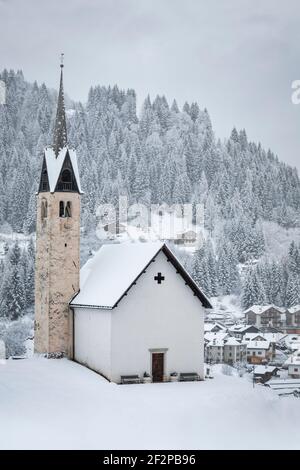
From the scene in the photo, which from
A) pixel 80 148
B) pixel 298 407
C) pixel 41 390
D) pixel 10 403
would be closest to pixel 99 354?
pixel 41 390

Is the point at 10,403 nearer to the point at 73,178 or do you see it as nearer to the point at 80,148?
the point at 73,178

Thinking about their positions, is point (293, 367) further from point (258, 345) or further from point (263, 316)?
point (263, 316)

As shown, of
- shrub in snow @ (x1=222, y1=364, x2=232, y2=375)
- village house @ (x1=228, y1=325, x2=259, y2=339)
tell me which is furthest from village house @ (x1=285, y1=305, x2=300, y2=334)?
shrub in snow @ (x1=222, y1=364, x2=232, y2=375)

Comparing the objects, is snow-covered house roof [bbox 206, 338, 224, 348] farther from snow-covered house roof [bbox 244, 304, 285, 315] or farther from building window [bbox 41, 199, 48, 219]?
building window [bbox 41, 199, 48, 219]

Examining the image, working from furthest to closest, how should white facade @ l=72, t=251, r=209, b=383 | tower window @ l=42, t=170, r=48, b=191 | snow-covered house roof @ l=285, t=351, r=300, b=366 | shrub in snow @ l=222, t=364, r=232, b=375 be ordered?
1. snow-covered house roof @ l=285, t=351, r=300, b=366
2. shrub in snow @ l=222, t=364, r=232, b=375
3. tower window @ l=42, t=170, r=48, b=191
4. white facade @ l=72, t=251, r=209, b=383

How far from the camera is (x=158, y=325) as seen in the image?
30.5 metres

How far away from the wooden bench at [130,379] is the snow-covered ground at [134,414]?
54 cm

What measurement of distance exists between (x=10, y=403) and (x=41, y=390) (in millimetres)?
2256

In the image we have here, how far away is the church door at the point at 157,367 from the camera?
30375mm

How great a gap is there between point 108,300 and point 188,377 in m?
4.90

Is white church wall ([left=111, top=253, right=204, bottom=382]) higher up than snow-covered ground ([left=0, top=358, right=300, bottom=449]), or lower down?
higher up

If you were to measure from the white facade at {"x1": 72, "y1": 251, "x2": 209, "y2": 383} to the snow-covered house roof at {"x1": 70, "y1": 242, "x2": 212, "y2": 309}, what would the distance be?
325mm

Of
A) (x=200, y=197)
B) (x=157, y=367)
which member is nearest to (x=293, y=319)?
(x=200, y=197)

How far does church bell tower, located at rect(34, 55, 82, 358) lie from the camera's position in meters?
34.8
